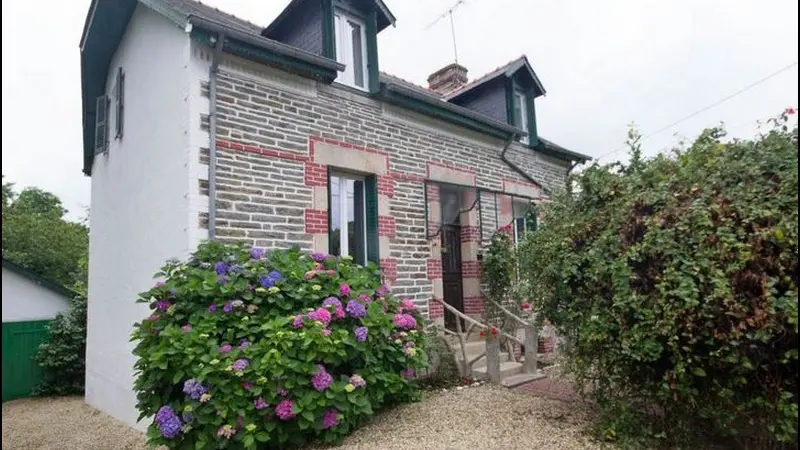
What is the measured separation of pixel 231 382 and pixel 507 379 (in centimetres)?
356

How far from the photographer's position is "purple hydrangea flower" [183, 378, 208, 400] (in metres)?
4.01

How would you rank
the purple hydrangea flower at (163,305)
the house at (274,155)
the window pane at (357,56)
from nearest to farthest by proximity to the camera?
the purple hydrangea flower at (163,305) < the house at (274,155) < the window pane at (357,56)

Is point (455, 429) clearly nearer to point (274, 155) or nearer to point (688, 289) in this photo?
point (688, 289)

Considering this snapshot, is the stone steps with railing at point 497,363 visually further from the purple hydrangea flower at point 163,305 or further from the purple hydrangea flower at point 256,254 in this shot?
the purple hydrangea flower at point 163,305

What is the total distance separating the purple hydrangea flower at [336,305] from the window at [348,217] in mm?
2116

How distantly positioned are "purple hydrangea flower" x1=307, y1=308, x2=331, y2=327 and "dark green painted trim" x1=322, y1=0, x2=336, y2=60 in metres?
3.97

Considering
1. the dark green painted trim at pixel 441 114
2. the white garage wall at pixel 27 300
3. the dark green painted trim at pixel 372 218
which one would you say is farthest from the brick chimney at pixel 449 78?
the white garage wall at pixel 27 300

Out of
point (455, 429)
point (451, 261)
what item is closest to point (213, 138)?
point (455, 429)

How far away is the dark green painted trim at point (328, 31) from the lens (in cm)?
689

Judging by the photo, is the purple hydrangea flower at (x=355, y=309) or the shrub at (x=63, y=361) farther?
the shrub at (x=63, y=361)

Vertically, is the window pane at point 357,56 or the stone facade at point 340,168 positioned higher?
the window pane at point 357,56

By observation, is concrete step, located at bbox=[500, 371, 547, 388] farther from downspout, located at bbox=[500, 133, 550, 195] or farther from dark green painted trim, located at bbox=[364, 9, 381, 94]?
dark green painted trim, located at bbox=[364, 9, 381, 94]

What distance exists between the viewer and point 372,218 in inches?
281

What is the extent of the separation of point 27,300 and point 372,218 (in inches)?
345
